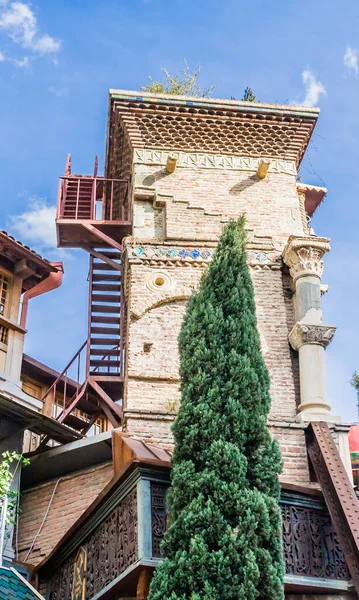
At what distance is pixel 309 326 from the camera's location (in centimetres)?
1343

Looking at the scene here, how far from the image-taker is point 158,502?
9344 millimetres

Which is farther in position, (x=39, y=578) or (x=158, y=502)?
(x=39, y=578)

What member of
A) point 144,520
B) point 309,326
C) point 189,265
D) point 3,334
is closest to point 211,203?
point 189,265

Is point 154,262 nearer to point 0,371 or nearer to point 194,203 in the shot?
point 194,203

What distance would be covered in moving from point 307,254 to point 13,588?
23.3 ft

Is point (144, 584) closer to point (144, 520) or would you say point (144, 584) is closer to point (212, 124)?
point (144, 520)

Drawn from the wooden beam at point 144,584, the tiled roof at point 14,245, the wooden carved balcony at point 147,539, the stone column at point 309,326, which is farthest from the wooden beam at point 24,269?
the wooden beam at point 144,584

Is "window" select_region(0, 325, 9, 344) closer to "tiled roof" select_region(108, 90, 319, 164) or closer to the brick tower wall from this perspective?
the brick tower wall

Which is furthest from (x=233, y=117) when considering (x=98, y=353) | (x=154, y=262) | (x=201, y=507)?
(x=201, y=507)

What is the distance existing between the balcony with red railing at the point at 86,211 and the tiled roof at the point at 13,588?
7200mm

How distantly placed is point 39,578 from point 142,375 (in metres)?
3.37

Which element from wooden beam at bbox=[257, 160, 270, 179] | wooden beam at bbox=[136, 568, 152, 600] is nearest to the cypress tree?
wooden beam at bbox=[136, 568, 152, 600]

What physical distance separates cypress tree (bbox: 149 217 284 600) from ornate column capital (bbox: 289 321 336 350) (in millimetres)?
3179

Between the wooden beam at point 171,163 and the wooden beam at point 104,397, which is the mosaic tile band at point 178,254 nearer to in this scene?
the wooden beam at point 171,163
